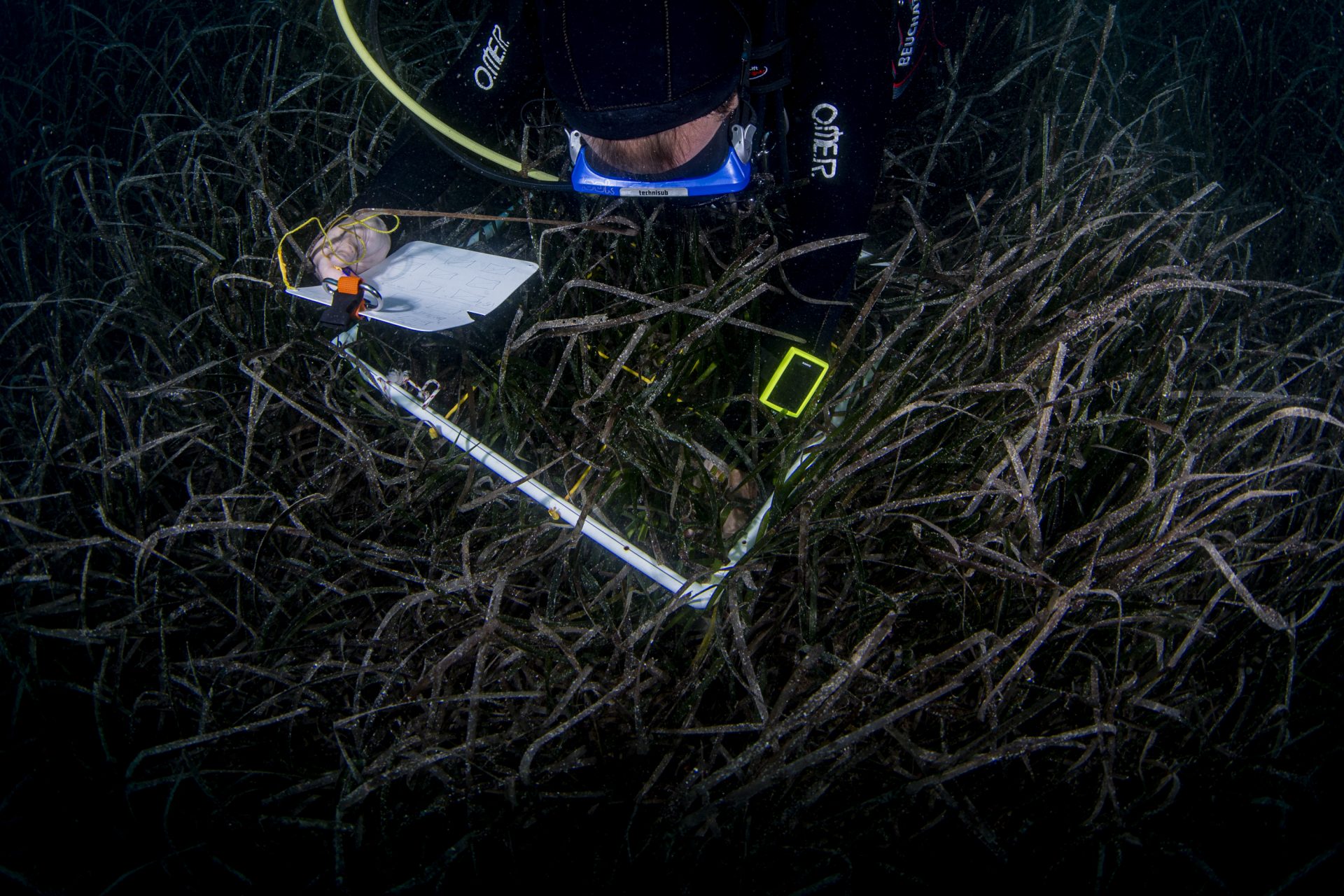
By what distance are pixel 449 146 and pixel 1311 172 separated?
3732 mm

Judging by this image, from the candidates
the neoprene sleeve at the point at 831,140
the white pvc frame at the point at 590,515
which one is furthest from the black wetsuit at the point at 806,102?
the white pvc frame at the point at 590,515

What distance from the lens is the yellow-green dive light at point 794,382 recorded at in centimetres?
186

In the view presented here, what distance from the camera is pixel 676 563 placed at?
186 centimetres

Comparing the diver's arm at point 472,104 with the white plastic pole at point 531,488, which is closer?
the white plastic pole at point 531,488

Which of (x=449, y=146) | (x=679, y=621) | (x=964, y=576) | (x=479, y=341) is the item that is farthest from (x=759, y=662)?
(x=449, y=146)

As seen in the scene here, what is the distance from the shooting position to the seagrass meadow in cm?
149

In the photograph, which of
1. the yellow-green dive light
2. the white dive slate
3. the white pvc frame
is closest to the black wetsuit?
A: the yellow-green dive light

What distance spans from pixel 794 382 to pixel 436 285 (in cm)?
131

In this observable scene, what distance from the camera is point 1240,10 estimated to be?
2996 millimetres

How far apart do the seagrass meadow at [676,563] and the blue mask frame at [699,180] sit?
0.27m

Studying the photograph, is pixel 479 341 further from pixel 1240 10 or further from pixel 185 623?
pixel 1240 10

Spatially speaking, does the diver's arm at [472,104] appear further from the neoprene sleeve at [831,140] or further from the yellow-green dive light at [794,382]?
the yellow-green dive light at [794,382]

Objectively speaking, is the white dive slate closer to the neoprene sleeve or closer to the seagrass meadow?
the seagrass meadow

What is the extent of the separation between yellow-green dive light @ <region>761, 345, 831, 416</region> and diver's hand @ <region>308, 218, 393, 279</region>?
151 centimetres
